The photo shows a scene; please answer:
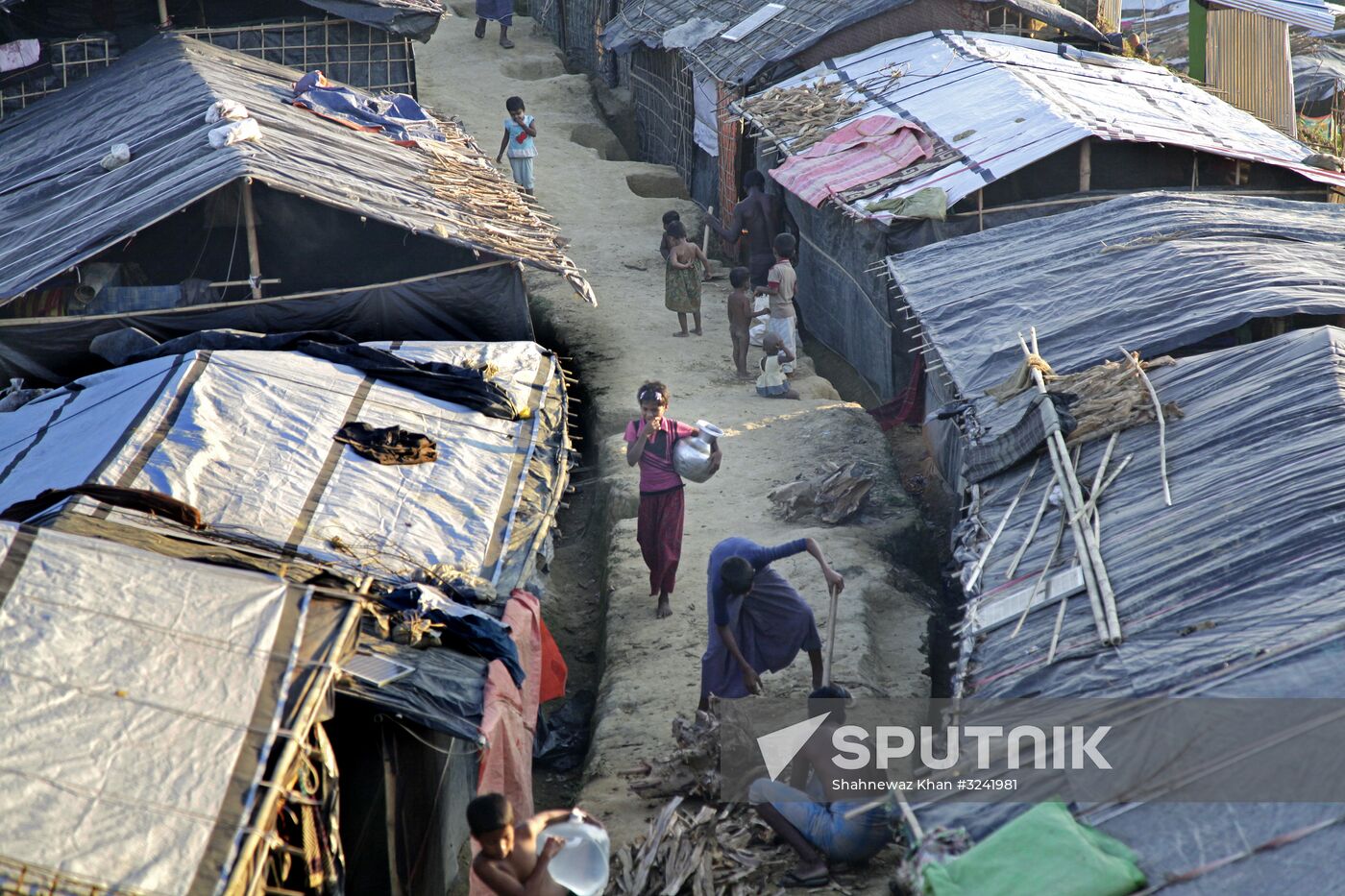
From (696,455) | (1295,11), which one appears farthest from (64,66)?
(1295,11)

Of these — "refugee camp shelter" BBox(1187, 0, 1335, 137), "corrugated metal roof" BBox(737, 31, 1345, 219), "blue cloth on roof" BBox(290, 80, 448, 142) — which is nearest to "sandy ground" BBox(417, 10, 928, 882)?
"corrugated metal roof" BBox(737, 31, 1345, 219)

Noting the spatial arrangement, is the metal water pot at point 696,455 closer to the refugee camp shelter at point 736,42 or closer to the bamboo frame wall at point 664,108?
the refugee camp shelter at point 736,42

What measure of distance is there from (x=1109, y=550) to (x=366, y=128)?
9538 mm

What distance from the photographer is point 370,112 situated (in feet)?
44.8

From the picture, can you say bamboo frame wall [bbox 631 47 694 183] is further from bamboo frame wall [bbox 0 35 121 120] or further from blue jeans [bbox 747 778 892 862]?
blue jeans [bbox 747 778 892 862]

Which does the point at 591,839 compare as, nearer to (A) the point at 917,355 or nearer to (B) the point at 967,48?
(A) the point at 917,355

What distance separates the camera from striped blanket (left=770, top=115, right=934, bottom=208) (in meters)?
12.3

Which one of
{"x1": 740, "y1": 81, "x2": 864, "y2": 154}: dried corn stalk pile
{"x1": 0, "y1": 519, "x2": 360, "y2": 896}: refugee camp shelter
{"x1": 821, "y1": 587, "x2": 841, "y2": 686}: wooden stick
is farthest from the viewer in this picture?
{"x1": 740, "y1": 81, "x2": 864, "y2": 154}: dried corn stalk pile

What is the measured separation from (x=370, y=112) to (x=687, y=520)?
5.99 meters

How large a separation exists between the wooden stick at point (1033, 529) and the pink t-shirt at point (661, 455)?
2.65m

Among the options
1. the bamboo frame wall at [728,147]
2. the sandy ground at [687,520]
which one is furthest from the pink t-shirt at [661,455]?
the bamboo frame wall at [728,147]

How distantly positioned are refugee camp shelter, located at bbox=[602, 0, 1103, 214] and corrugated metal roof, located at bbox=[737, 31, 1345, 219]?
311 millimetres

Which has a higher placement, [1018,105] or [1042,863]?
[1018,105]

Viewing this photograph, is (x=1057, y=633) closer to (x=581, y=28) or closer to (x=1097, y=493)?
(x=1097, y=493)
